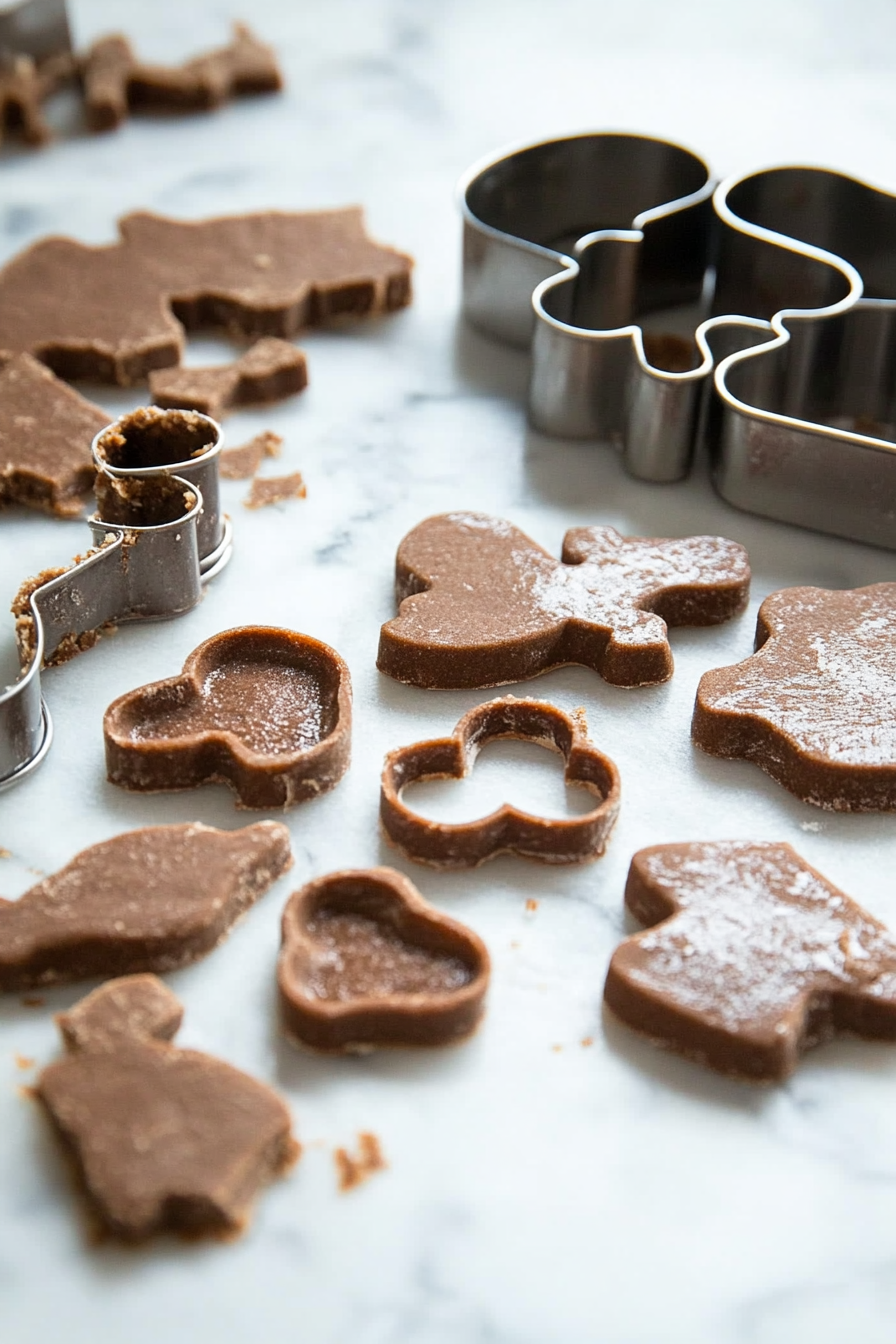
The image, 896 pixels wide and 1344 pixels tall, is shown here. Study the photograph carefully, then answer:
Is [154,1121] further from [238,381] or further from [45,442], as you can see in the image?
[238,381]

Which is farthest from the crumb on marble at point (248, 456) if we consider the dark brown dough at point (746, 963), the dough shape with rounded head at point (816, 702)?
the dark brown dough at point (746, 963)

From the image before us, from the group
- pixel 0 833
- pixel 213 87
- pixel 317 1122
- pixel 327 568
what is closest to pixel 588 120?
pixel 213 87

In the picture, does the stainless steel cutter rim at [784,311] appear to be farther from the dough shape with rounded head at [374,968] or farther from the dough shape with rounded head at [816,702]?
the dough shape with rounded head at [374,968]

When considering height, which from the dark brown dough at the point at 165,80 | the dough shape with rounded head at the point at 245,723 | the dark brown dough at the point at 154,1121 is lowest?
the dark brown dough at the point at 154,1121

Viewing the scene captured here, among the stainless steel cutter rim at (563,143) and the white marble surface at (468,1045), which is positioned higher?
the stainless steel cutter rim at (563,143)

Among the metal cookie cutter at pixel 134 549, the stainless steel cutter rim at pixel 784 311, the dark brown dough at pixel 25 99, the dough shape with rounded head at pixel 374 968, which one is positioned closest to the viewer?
the dough shape with rounded head at pixel 374 968

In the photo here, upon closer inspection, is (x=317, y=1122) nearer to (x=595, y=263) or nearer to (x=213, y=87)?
(x=595, y=263)
